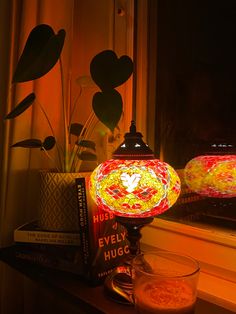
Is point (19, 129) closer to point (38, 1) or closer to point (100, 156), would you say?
point (100, 156)

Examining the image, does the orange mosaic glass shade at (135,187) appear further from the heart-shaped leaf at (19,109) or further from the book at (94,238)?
the heart-shaped leaf at (19,109)

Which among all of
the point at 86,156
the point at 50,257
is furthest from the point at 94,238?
the point at 86,156

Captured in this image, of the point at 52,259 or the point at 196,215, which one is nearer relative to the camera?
the point at 52,259

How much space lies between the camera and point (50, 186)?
852 millimetres

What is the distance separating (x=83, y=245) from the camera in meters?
0.73

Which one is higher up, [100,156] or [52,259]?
[100,156]

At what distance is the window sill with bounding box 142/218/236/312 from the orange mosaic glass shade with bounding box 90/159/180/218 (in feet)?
0.93

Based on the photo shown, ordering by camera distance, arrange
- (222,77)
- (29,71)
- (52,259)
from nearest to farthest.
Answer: (29,71) < (52,259) < (222,77)

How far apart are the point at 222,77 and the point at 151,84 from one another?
0.30 meters

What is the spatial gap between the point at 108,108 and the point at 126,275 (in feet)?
1.36

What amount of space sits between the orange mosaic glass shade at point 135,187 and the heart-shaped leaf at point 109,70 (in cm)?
21

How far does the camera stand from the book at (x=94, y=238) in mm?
723

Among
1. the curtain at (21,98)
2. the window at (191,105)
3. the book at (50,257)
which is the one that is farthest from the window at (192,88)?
the book at (50,257)

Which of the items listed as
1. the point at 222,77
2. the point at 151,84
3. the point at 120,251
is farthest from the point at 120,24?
the point at 120,251
